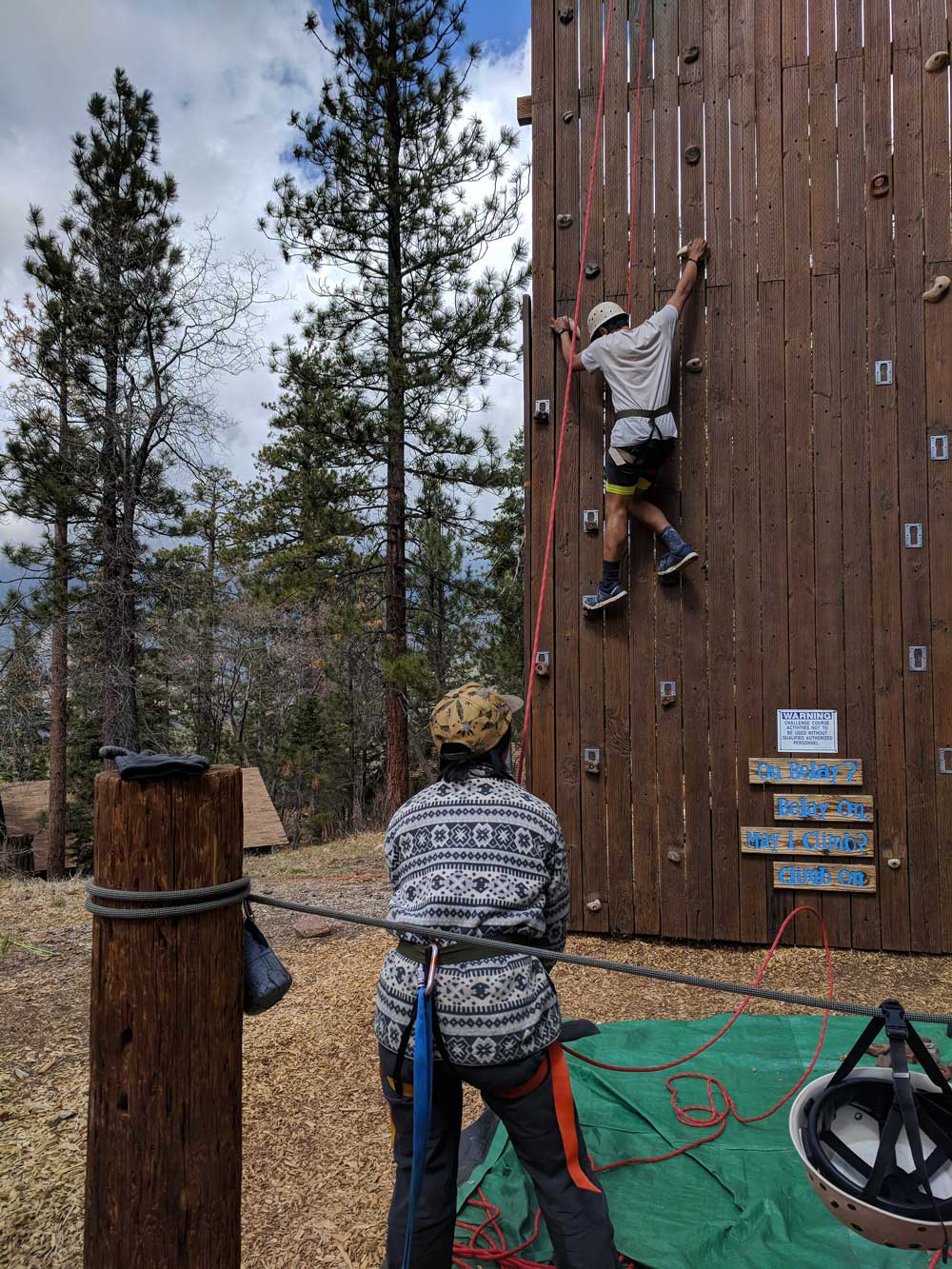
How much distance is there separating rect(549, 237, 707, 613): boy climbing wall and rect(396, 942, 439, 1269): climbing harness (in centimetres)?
346

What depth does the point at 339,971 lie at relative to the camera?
14.9 feet

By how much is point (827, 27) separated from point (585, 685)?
166 inches

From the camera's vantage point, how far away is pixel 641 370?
475 cm

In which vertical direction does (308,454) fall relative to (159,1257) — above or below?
above

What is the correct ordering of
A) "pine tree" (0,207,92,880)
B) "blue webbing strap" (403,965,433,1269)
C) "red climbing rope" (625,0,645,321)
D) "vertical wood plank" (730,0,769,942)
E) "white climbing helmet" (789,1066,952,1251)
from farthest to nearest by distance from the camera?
"pine tree" (0,207,92,880) < "red climbing rope" (625,0,645,321) < "vertical wood plank" (730,0,769,942) < "blue webbing strap" (403,965,433,1269) < "white climbing helmet" (789,1066,952,1251)

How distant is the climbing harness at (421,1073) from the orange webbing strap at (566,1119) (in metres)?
0.27

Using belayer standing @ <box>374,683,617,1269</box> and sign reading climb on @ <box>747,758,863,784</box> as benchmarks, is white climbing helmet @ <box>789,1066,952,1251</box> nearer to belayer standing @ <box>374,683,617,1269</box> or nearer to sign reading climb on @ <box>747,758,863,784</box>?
belayer standing @ <box>374,683,617,1269</box>

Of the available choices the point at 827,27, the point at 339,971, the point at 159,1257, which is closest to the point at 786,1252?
the point at 159,1257

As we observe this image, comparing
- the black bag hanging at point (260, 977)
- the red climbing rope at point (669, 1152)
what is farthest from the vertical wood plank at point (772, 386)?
the black bag hanging at point (260, 977)

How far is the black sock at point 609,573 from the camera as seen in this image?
4.92 m

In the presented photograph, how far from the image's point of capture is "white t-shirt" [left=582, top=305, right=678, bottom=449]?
15.4 feet

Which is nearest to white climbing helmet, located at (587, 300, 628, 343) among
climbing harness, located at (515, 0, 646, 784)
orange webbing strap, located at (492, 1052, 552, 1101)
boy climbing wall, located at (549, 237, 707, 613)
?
boy climbing wall, located at (549, 237, 707, 613)

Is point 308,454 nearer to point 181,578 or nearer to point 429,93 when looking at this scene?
point 181,578

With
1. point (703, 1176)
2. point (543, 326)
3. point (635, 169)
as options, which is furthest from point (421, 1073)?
point (635, 169)
